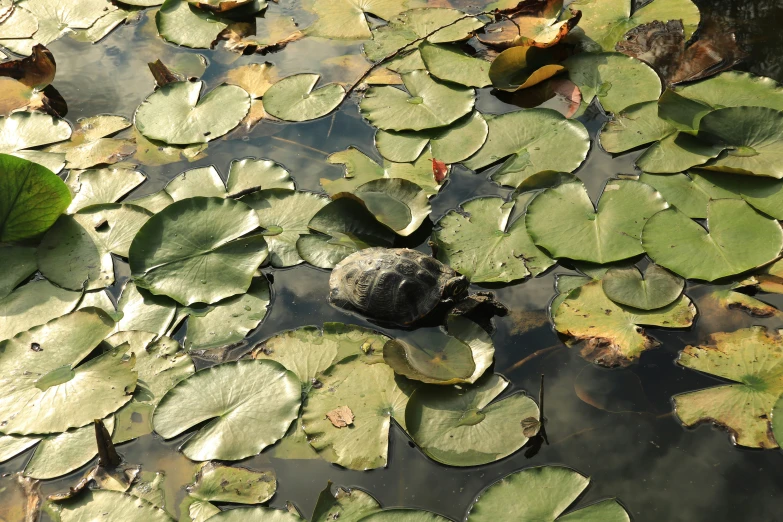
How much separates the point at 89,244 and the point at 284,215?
125cm

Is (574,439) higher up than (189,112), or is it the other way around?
(189,112)

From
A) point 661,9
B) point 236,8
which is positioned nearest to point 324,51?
point 236,8

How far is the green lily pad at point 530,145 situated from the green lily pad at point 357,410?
5.41 ft

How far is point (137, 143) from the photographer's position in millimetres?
5219

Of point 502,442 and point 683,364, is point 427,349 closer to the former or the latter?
point 502,442

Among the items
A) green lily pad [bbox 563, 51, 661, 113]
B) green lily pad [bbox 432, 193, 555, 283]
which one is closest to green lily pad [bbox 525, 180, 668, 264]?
green lily pad [bbox 432, 193, 555, 283]

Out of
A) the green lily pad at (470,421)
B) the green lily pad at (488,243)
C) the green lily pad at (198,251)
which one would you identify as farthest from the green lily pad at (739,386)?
the green lily pad at (198,251)

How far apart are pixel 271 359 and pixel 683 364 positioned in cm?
Result: 211

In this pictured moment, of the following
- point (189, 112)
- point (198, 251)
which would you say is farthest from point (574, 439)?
point (189, 112)

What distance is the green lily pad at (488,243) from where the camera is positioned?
13.4ft

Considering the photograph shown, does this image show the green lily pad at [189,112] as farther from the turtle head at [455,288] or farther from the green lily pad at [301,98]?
the turtle head at [455,288]

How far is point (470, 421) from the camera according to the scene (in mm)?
3426

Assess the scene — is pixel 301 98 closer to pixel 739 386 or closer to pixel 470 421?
pixel 470 421

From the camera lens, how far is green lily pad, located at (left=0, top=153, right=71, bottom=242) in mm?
4375
